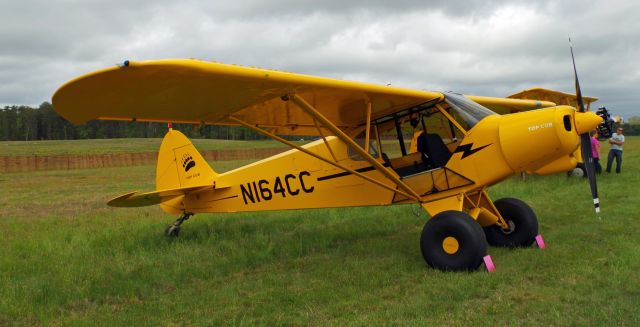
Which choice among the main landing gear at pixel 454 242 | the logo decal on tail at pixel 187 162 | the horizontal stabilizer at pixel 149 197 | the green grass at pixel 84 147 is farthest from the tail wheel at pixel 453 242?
the green grass at pixel 84 147

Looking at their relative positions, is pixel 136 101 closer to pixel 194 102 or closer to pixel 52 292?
pixel 194 102

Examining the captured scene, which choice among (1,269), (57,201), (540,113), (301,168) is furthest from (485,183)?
(57,201)

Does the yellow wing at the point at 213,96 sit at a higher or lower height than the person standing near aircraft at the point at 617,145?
higher

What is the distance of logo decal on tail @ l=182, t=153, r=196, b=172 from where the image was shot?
813 centimetres

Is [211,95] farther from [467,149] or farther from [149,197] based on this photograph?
[467,149]

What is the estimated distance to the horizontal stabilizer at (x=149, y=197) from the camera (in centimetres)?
654

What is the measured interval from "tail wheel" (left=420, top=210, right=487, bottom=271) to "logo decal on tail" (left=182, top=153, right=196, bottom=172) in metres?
4.54

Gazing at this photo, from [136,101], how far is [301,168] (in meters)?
2.85

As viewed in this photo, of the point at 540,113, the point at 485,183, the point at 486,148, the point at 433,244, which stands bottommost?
the point at 433,244

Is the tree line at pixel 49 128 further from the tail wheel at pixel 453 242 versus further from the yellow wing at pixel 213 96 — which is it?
the tail wheel at pixel 453 242

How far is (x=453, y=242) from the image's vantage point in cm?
508

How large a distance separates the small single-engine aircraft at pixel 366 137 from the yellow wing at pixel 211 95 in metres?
0.01

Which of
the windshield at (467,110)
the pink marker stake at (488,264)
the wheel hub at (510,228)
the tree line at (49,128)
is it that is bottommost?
the pink marker stake at (488,264)

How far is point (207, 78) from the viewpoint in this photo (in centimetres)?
432
